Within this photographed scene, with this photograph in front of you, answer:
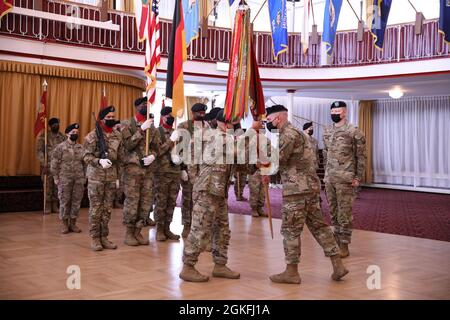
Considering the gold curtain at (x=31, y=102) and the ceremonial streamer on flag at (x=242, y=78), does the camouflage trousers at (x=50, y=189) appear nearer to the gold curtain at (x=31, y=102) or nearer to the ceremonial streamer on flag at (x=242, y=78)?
the gold curtain at (x=31, y=102)

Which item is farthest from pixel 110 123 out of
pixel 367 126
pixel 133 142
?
pixel 367 126

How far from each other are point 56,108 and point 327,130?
6.23 metres

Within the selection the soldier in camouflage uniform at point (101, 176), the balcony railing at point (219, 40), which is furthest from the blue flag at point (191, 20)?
the soldier in camouflage uniform at point (101, 176)

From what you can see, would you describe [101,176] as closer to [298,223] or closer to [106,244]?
[106,244]

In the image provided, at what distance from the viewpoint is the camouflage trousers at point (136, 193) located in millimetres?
5879

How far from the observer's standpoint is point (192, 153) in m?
5.88

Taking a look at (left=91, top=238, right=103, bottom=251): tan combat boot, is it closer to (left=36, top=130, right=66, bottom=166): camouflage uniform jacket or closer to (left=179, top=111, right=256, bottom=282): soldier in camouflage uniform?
(left=179, top=111, right=256, bottom=282): soldier in camouflage uniform

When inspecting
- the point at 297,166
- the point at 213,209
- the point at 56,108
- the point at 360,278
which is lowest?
the point at 360,278

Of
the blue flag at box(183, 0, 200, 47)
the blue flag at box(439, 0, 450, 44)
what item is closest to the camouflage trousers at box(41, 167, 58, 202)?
the blue flag at box(183, 0, 200, 47)

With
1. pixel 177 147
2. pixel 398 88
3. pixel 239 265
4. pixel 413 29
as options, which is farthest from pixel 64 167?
pixel 398 88

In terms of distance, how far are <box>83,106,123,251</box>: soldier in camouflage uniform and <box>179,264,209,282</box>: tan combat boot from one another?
166cm

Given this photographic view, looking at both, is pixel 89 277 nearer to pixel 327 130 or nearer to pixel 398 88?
pixel 327 130

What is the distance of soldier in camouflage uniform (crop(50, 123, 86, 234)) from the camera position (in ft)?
22.9

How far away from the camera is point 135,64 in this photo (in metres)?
10.8
